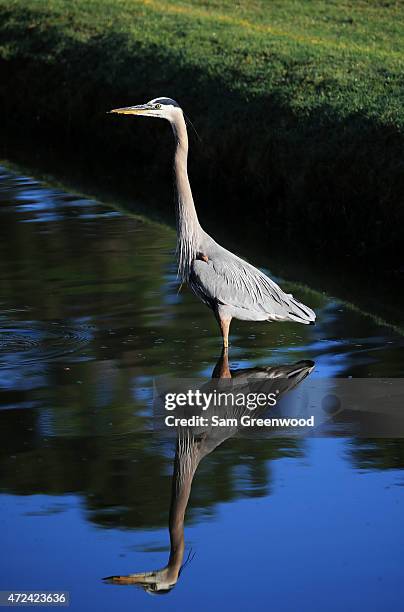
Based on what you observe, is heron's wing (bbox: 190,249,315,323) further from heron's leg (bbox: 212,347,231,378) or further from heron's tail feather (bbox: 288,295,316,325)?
heron's leg (bbox: 212,347,231,378)

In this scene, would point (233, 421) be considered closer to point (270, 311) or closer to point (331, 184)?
point (270, 311)

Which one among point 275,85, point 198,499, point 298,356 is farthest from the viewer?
point 275,85

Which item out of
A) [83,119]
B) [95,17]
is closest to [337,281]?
[83,119]

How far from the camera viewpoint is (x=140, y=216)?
54.3 feet

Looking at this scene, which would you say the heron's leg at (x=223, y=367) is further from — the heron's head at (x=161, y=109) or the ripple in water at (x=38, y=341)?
the heron's head at (x=161, y=109)

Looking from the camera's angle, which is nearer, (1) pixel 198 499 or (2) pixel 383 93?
(1) pixel 198 499

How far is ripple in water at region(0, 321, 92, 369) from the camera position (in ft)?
34.5

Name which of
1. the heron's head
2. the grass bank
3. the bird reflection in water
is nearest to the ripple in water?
the bird reflection in water

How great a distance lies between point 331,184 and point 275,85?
138 inches

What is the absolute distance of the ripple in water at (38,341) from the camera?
10.5 meters

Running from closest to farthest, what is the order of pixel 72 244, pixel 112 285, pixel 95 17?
pixel 112 285
pixel 72 244
pixel 95 17

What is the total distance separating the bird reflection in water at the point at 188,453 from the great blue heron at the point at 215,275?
1.25 ft

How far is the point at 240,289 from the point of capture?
414 inches

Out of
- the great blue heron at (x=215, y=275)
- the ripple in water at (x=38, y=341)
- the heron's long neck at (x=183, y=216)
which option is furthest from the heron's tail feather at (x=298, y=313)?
the ripple in water at (x=38, y=341)
